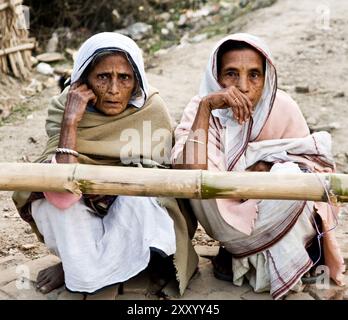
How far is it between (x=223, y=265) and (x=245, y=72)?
101 centimetres

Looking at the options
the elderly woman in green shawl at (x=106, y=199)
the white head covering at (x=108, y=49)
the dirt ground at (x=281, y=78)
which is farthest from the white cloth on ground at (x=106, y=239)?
the dirt ground at (x=281, y=78)

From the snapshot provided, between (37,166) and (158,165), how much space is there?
2.42 ft

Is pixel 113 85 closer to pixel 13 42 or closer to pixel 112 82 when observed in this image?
pixel 112 82

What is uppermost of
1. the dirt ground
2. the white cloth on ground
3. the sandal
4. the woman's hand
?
the woman's hand

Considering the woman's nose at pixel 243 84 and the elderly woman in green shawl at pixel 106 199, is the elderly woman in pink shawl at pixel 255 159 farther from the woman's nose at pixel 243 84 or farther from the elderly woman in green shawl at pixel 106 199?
the elderly woman in green shawl at pixel 106 199

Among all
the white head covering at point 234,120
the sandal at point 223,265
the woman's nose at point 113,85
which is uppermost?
the woman's nose at point 113,85

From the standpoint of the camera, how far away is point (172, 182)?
2445 mm

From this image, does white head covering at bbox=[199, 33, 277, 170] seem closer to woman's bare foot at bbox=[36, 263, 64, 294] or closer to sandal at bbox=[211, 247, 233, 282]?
sandal at bbox=[211, 247, 233, 282]

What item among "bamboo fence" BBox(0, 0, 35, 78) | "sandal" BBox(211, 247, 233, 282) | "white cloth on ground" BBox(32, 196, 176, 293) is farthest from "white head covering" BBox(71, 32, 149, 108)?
"bamboo fence" BBox(0, 0, 35, 78)

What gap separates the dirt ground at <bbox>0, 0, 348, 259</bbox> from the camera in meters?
4.72

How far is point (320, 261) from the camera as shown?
312 cm

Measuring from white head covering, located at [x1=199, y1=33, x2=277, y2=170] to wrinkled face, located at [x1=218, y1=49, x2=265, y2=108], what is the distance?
40 millimetres

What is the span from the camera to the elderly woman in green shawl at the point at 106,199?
2.84m
